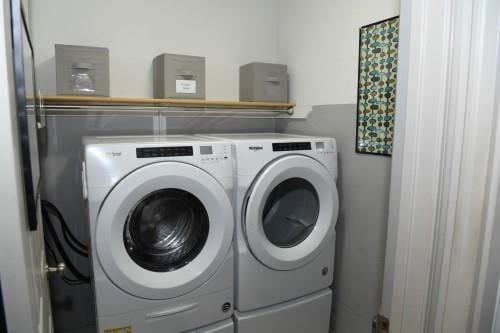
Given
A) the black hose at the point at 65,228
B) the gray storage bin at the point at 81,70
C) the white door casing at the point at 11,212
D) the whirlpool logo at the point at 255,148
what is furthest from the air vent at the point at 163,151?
the black hose at the point at 65,228

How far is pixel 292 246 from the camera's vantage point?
5.78ft

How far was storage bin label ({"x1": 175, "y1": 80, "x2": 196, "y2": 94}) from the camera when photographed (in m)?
1.85

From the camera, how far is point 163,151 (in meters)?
1.42

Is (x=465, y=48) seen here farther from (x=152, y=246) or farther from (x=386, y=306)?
(x=152, y=246)

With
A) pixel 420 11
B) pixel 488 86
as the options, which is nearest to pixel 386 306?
pixel 488 86

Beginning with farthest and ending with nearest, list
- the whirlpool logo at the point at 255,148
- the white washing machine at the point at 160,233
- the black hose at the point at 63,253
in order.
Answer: the black hose at the point at 63,253
the whirlpool logo at the point at 255,148
the white washing machine at the point at 160,233

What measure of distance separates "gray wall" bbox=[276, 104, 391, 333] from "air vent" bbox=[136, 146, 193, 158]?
0.91 meters

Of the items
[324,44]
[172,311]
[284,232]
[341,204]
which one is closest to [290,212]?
[284,232]

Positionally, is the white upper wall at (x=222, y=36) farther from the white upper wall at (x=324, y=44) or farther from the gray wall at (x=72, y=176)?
the gray wall at (x=72, y=176)

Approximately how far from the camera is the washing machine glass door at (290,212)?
5.17ft

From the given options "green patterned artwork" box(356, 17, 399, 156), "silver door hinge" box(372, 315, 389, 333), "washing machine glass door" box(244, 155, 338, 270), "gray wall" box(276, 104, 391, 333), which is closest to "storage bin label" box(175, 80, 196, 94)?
"washing machine glass door" box(244, 155, 338, 270)

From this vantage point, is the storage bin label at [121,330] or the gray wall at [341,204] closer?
the storage bin label at [121,330]

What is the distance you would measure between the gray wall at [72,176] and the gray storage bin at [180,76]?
0.32 m

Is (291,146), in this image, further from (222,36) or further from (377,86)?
(222,36)
